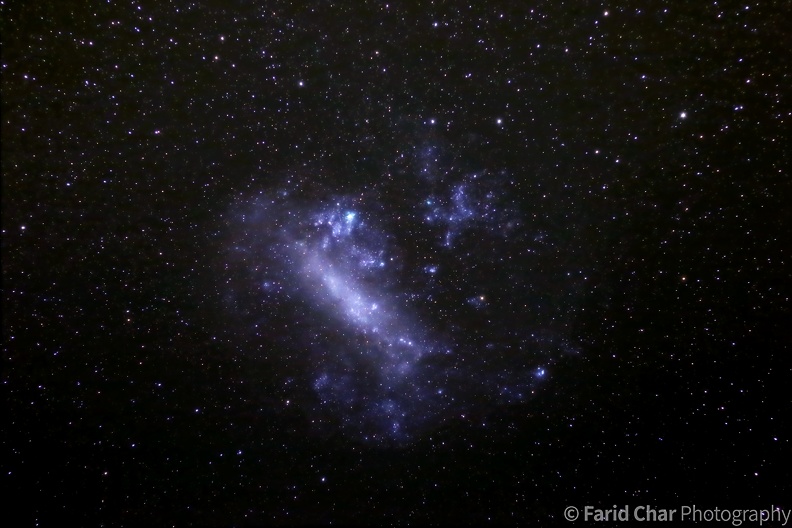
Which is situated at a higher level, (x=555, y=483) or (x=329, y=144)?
(x=329, y=144)

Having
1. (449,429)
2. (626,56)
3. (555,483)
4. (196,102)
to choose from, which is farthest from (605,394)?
(196,102)

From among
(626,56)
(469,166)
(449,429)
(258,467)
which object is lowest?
(258,467)

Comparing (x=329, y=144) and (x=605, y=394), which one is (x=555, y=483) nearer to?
(x=605, y=394)

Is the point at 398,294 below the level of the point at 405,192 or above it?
below

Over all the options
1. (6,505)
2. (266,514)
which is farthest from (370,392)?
(6,505)

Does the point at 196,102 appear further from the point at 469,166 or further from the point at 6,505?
the point at 6,505

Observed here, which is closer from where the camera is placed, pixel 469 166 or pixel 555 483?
pixel 469 166
